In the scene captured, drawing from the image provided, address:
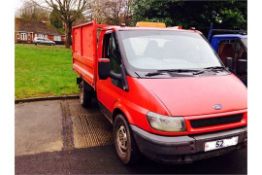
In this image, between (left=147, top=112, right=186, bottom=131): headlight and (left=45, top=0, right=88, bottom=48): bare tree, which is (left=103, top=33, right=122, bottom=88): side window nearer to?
(left=147, top=112, right=186, bottom=131): headlight

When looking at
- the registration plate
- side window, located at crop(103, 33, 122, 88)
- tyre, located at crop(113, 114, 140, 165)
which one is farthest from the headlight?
side window, located at crop(103, 33, 122, 88)

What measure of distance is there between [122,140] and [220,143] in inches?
54.0

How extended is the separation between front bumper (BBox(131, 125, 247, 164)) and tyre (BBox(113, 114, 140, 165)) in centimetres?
27

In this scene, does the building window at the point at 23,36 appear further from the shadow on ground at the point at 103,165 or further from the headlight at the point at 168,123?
the headlight at the point at 168,123

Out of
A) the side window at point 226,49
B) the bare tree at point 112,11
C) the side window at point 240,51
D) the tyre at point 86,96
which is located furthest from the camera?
the bare tree at point 112,11

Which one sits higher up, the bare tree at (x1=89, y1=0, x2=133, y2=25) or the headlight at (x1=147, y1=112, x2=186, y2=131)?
the bare tree at (x1=89, y1=0, x2=133, y2=25)

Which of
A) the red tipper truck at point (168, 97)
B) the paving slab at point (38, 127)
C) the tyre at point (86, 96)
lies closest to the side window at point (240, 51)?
the red tipper truck at point (168, 97)

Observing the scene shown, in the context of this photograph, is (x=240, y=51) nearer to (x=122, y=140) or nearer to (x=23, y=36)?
(x=122, y=140)

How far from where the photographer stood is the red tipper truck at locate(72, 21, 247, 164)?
347 cm

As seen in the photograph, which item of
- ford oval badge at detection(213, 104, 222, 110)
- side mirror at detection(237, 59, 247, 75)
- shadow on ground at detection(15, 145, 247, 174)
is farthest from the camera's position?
side mirror at detection(237, 59, 247, 75)

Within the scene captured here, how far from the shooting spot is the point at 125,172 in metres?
4.04

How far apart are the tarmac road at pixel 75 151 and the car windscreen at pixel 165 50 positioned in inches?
55.1

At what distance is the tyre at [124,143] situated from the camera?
3896mm

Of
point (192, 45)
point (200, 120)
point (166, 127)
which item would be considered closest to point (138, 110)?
point (166, 127)
